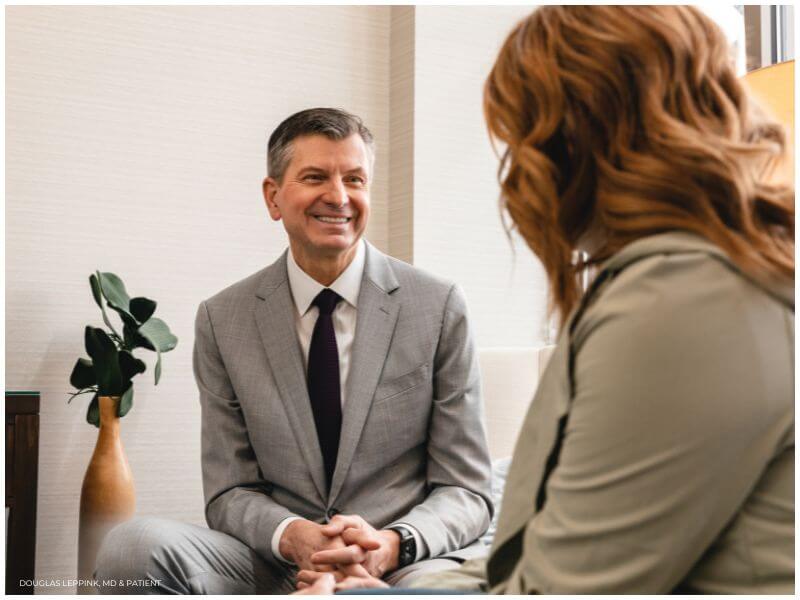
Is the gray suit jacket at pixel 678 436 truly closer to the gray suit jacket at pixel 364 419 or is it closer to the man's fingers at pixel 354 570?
the man's fingers at pixel 354 570

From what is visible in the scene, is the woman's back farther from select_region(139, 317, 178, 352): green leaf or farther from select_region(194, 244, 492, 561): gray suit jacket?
select_region(139, 317, 178, 352): green leaf

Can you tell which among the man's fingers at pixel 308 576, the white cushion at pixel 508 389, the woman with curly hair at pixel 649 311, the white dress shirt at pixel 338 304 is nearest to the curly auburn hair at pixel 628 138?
the woman with curly hair at pixel 649 311

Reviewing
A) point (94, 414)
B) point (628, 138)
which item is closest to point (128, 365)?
point (94, 414)

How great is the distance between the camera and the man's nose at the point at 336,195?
1928 mm

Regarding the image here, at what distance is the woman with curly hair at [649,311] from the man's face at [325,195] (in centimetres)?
97

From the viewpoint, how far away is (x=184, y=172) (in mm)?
3105

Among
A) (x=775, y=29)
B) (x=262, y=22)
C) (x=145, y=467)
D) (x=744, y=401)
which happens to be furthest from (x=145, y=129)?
(x=744, y=401)

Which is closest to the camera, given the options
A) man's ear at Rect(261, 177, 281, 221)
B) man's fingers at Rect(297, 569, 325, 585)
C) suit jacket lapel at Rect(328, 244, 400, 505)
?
man's fingers at Rect(297, 569, 325, 585)

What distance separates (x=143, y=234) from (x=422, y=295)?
1.46 meters

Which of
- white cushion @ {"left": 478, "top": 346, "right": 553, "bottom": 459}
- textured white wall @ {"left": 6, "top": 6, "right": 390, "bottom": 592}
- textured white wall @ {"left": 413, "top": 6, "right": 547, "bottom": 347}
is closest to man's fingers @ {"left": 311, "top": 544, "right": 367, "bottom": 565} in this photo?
white cushion @ {"left": 478, "top": 346, "right": 553, "bottom": 459}

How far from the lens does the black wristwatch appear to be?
165 centimetres

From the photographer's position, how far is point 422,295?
192cm

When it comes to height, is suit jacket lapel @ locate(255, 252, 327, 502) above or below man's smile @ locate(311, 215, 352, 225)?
below

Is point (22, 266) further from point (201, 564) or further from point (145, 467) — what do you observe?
point (201, 564)
